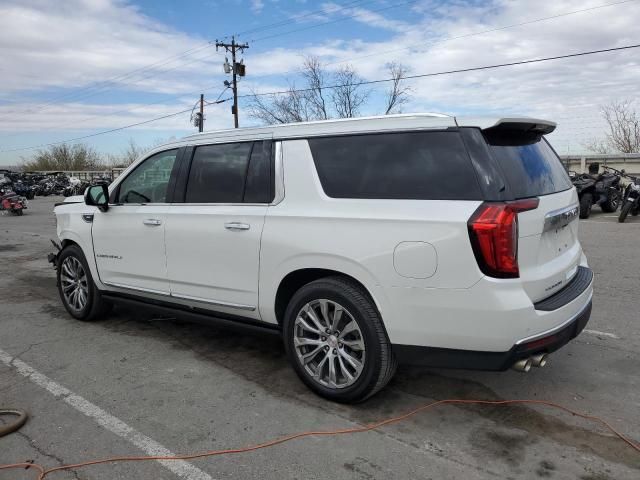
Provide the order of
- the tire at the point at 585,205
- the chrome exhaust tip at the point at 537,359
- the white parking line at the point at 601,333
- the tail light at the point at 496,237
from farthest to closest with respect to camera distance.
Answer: the tire at the point at 585,205 → the white parking line at the point at 601,333 → the chrome exhaust tip at the point at 537,359 → the tail light at the point at 496,237

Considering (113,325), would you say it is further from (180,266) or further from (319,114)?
(319,114)

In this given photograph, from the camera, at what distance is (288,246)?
3.62 meters

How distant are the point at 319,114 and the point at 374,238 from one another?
42160mm

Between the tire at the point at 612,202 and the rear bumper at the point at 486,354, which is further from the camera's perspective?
the tire at the point at 612,202

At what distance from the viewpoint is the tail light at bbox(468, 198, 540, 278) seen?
2857 mm

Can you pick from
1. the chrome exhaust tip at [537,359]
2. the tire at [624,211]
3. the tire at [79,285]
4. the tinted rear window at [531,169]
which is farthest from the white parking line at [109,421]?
the tire at [624,211]

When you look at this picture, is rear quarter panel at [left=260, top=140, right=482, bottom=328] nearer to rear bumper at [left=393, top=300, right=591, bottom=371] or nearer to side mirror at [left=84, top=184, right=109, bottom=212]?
rear bumper at [left=393, top=300, right=591, bottom=371]

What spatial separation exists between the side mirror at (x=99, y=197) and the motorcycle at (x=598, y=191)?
12.7 meters

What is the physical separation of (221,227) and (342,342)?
1331mm

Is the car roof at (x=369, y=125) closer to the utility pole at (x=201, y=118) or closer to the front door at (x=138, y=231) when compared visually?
the front door at (x=138, y=231)

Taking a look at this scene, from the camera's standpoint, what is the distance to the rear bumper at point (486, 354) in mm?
2953

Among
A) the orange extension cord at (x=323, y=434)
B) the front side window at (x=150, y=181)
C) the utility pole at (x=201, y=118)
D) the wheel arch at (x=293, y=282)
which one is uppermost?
the utility pole at (x=201, y=118)

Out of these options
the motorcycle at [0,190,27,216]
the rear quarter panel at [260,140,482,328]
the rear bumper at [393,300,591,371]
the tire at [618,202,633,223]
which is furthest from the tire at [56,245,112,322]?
the motorcycle at [0,190,27,216]

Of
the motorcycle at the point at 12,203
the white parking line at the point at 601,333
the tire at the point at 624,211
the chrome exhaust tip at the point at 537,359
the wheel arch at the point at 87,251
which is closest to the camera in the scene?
the chrome exhaust tip at the point at 537,359
